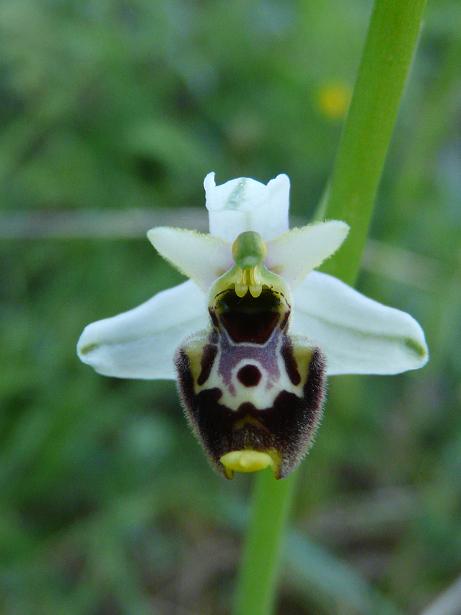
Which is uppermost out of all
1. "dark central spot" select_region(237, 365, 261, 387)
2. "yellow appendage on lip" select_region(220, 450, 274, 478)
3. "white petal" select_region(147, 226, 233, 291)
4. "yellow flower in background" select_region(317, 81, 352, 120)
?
"yellow flower in background" select_region(317, 81, 352, 120)

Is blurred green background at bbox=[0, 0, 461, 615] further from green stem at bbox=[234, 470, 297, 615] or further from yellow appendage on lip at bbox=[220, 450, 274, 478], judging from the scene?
yellow appendage on lip at bbox=[220, 450, 274, 478]

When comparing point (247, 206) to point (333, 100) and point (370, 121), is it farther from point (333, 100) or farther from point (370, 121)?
point (333, 100)

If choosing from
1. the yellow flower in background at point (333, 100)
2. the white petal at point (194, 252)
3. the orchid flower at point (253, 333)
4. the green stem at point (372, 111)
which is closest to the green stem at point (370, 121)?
the green stem at point (372, 111)

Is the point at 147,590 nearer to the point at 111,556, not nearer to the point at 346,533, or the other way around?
the point at 111,556

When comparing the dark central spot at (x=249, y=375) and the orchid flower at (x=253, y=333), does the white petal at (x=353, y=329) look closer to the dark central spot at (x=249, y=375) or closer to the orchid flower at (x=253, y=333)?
the orchid flower at (x=253, y=333)

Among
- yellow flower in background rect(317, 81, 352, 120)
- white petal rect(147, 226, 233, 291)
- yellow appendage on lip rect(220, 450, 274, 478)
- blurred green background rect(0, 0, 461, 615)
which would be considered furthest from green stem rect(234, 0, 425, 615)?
yellow flower in background rect(317, 81, 352, 120)
